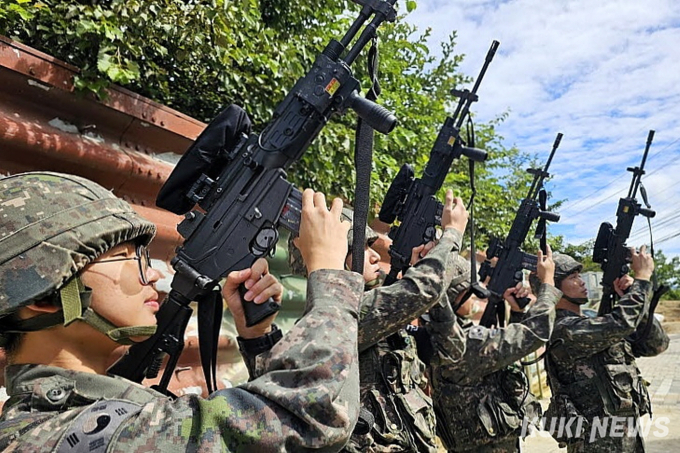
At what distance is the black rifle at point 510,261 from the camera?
4.57 metres

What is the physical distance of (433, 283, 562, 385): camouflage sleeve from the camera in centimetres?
353

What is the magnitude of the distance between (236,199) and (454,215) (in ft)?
4.69

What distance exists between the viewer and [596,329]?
4.34 meters

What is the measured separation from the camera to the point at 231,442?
1.15m

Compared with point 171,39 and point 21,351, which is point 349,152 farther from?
point 21,351

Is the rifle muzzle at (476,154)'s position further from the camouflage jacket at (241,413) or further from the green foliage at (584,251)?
the green foliage at (584,251)

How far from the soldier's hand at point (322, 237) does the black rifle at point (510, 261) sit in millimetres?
3248

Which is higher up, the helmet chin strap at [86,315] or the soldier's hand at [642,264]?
the soldier's hand at [642,264]

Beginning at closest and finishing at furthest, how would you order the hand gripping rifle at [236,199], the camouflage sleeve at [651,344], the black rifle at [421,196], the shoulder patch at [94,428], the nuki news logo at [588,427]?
the shoulder patch at [94,428]
the hand gripping rifle at [236,199]
the black rifle at [421,196]
the nuki news logo at [588,427]
the camouflage sleeve at [651,344]

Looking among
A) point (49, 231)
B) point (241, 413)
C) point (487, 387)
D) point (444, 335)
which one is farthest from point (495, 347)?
point (49, 231)

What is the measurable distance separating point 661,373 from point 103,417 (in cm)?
1316

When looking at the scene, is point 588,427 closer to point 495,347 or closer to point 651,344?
point 651,344

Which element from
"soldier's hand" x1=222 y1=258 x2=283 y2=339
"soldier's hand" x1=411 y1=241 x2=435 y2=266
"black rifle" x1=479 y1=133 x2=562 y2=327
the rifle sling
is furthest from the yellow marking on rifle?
"black rifle" x1=479 y1=133 x2=562 y2=327

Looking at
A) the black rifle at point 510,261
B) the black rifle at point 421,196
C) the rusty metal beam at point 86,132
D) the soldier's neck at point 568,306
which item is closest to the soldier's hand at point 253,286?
the rusty metal beam at point 86,132
